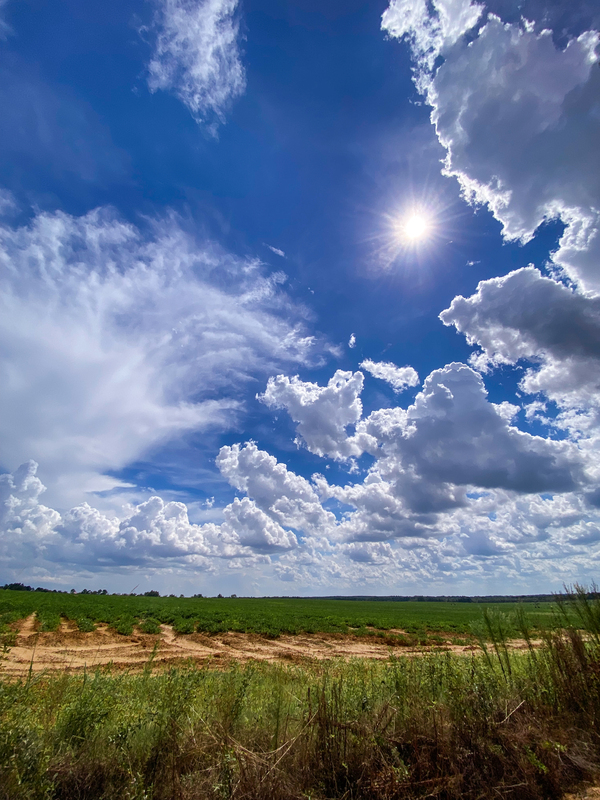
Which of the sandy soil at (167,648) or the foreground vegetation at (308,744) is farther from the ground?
the foreground vegetation at (308,744)

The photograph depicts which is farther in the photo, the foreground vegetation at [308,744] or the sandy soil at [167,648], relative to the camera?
the sandy soil at [167,648]

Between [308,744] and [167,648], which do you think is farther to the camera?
[167,648]

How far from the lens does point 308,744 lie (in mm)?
4012

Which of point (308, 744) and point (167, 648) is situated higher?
point (308, 744)

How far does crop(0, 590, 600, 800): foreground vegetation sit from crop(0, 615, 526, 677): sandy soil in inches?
409

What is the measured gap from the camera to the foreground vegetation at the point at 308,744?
352 cm

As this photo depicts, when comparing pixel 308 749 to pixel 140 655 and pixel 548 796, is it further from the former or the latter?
pixel 140 655

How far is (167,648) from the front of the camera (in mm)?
18375

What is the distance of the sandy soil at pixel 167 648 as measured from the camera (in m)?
14.7

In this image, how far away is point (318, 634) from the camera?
25312 mm

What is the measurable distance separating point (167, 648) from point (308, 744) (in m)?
18.1

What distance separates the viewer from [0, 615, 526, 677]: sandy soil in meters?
14.7

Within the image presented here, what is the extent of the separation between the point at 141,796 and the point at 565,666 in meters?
6.14

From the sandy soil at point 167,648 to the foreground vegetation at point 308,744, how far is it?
10.4 meters
